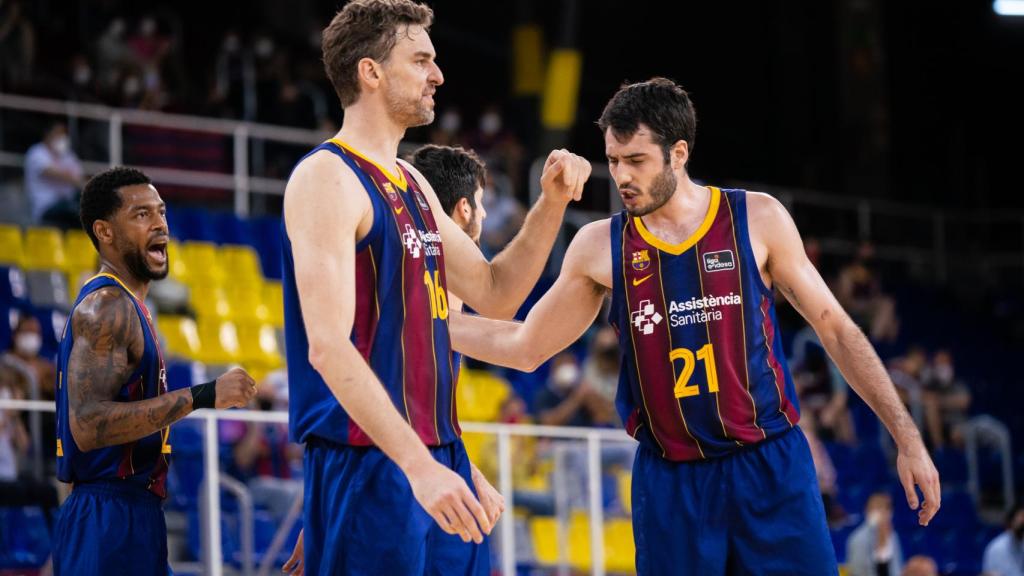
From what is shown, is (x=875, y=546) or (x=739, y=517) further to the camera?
(x=875, y=546)

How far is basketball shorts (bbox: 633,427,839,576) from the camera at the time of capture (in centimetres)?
503

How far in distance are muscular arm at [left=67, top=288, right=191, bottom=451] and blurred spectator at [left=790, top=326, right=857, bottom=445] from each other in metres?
10.7

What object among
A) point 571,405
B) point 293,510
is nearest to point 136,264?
point 293,510

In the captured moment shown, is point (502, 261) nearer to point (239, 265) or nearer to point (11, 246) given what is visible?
point (11, 246)

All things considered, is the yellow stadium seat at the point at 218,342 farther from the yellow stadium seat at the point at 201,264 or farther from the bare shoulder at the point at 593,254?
the bare shoulder at the point at 593,254

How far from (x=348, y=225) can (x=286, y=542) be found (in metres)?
5.72

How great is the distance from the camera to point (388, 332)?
425 cm

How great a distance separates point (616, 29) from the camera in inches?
933

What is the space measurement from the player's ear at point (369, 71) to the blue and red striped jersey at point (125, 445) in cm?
146

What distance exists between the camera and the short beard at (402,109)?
4.46 meters

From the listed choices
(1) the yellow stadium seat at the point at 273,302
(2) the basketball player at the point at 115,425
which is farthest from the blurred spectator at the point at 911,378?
(2) the basketball player at the point at 115,425

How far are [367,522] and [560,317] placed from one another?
1527 millimetres

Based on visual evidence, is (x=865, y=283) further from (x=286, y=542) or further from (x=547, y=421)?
(x=286, y=542)

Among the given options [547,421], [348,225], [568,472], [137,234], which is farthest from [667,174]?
[547,421]
